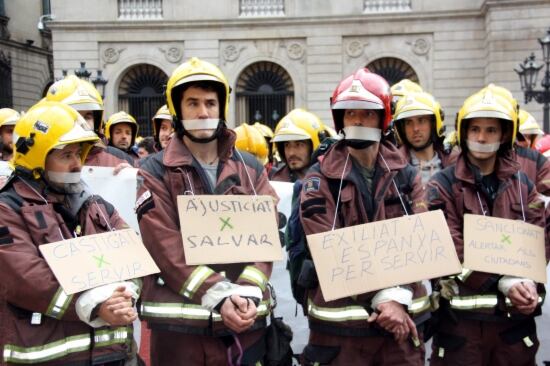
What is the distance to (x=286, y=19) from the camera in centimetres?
2127

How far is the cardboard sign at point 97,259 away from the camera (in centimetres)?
278

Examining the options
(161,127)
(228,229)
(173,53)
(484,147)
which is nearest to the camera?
(228,229)

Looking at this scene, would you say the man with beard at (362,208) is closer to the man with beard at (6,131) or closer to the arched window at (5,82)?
the man with beard at (6,131)

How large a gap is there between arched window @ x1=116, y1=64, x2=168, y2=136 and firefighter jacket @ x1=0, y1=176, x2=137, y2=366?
1995cm

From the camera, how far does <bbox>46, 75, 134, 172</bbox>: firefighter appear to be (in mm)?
4977

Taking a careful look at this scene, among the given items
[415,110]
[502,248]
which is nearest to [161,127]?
[415,110]

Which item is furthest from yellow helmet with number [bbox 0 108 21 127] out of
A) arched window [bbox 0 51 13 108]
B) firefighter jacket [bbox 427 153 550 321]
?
arched window [bbox 0 51 13 108]

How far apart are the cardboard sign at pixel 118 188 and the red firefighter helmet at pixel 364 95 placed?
5.63 feet

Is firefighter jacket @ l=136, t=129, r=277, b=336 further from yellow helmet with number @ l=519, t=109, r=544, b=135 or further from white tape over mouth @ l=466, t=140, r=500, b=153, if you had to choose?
yellow helmet with number @ l=519, t=109, r=544, b=135

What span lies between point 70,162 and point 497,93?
2580 mm

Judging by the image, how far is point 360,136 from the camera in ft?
10.9

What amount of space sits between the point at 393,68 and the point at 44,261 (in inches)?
794

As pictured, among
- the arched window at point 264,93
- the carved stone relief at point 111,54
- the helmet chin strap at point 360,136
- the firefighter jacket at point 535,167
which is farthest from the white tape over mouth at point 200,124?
the carved stone relief at point 111,54

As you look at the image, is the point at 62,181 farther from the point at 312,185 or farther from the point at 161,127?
the point at 161,127
